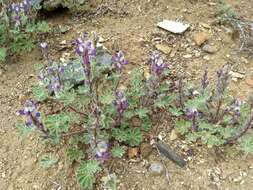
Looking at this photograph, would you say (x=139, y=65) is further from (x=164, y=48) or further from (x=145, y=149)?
(x=145, y=149)

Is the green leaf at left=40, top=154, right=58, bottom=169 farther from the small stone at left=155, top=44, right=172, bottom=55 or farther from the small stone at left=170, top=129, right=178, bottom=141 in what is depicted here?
the small stone at left=155, top=44, right=172, bottom=55

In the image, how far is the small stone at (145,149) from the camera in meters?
3.23

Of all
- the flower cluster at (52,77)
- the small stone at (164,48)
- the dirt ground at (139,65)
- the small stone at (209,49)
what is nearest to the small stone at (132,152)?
the dirt ground at (139,65)

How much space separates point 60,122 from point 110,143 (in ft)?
1.12

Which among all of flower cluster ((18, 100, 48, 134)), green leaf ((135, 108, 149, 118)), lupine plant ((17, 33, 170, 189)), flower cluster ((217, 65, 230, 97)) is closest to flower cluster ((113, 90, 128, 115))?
lupine plant ((17, 33, 170, 189))

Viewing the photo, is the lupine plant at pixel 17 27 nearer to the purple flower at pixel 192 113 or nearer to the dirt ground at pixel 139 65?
the dirt ground at pixel 139 65

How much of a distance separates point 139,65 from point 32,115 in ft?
3.42

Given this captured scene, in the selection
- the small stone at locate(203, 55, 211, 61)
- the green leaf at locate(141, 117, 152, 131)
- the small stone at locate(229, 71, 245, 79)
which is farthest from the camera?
the small stone at locate(203, 55, 211, 61)

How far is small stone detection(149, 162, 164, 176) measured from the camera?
3.15 m

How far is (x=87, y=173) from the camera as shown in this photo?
3.00 meters

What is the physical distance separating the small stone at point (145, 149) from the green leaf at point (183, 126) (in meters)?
0.21

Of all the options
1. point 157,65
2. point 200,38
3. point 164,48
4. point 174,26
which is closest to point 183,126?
point 157,65

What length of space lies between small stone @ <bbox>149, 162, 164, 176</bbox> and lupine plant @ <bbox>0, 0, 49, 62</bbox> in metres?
1.35

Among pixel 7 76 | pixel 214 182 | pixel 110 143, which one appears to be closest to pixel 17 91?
pixel 7 76
